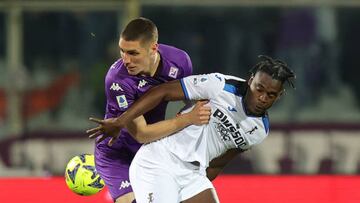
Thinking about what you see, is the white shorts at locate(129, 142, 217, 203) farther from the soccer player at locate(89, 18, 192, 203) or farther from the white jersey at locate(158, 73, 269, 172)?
the soccer player at locate(89, 18, 192, 203)

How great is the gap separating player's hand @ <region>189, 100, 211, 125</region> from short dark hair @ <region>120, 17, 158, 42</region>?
44 cm

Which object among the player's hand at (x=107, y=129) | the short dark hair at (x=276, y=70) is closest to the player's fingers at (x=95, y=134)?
the player's hand at (x=107, y=129)

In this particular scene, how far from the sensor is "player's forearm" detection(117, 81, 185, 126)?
5305mm

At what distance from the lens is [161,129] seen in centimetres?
538

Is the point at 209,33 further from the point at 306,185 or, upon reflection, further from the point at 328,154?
the point at 306,185

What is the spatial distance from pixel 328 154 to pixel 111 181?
5633 mm

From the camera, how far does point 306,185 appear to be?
7.23 metres

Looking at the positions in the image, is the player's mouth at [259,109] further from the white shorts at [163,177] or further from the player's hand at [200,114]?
the white shorts at [163,177]

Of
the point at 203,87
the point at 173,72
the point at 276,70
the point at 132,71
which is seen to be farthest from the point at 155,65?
the point at 276,70

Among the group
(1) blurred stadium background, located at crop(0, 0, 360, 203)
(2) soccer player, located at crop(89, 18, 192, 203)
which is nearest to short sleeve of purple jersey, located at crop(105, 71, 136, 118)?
(2) soccer player, located at crop(89, 18, 192, 203)

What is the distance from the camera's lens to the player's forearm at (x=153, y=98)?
5.30 meters

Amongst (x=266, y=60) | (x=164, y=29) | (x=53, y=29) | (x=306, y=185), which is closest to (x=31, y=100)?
(x=53, y=29)

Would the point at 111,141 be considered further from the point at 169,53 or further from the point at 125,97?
the point at 169,53

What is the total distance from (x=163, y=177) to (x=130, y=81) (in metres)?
0.56
